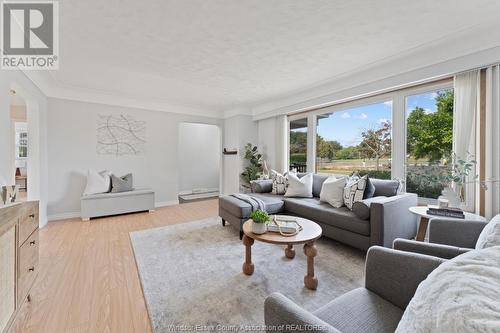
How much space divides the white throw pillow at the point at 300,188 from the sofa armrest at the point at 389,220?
1.32m

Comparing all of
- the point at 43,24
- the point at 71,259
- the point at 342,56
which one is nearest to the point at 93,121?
the point at 43,24

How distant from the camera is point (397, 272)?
3.62ft

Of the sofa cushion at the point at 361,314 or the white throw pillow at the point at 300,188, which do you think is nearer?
the sofa cushion at the point at 361,314

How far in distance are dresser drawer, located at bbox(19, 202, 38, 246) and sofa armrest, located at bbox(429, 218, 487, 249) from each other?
3.17m

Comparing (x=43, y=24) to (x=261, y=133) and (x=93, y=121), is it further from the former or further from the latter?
(x=261, y=133)

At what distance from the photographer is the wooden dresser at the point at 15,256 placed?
1.24 meters

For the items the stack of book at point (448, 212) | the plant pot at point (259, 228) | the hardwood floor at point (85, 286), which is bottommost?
the hardwood floor at point (85, 286)

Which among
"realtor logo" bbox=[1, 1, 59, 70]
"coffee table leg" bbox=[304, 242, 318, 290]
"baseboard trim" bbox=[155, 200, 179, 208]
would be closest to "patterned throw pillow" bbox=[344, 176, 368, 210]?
"coffee table leg" bbox=[304, 242, 318, 290]

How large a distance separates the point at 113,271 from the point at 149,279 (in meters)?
0.46

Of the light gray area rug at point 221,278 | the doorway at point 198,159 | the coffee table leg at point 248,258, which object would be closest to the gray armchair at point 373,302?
the light gray area rug at point 221,278

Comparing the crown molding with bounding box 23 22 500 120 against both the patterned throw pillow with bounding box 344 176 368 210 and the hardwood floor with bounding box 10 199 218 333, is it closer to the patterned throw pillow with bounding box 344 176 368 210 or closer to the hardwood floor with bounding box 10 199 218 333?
the patterned throw pillow with bounding box 344 176 368 210

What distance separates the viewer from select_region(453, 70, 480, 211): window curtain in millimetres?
2361

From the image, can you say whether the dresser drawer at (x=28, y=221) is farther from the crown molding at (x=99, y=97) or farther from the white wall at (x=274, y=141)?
the white wall at (x=274, y=141)

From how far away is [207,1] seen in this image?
178 cm
